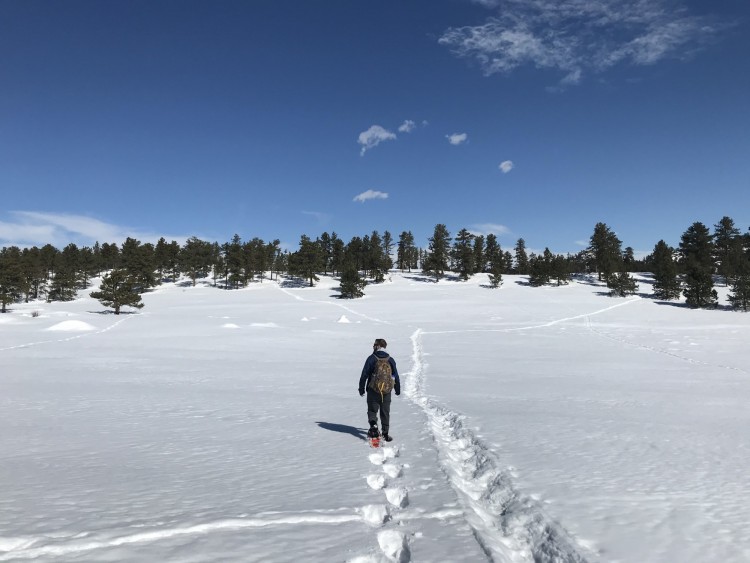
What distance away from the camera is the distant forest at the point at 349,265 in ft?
201

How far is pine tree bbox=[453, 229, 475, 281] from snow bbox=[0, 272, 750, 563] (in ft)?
251

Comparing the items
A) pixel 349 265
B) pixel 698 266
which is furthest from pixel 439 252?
pixel 698 266

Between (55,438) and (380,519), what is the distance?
750 centimetres

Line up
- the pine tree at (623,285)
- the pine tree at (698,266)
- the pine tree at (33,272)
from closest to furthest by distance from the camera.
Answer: the pine tree at (698,266)
the pine tree at (33,272)
the pine tree at (623,285)

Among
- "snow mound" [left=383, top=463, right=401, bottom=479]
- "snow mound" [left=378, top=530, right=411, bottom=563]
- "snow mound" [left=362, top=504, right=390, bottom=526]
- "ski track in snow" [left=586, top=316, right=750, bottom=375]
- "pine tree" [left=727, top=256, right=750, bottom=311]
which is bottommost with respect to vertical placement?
"ski track in snow" [left=586, top=316, right=750, bottom=375]

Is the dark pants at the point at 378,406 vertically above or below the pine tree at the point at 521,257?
below

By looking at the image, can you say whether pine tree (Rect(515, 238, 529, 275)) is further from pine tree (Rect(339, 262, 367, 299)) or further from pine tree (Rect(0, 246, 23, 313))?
pine tree (Rect(0, 246, 23, 313))

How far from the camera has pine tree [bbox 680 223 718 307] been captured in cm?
6034

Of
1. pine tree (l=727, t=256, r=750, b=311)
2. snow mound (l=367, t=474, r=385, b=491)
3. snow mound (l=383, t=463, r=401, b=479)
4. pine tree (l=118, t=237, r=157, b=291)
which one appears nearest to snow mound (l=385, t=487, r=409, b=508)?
snow mound (l=367, t=474, r=385, b=491)

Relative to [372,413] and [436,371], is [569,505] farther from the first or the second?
[436,371]

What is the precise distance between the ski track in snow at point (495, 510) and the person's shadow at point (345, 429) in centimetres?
167

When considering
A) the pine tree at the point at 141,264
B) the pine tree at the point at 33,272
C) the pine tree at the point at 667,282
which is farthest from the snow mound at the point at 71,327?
the pine tree at the point at 667,282

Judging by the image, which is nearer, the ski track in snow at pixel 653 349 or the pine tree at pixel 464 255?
the ski track in snow at pixel 653 349

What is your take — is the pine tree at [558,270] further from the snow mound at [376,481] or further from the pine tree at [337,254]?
the snow mound at [376,481]
